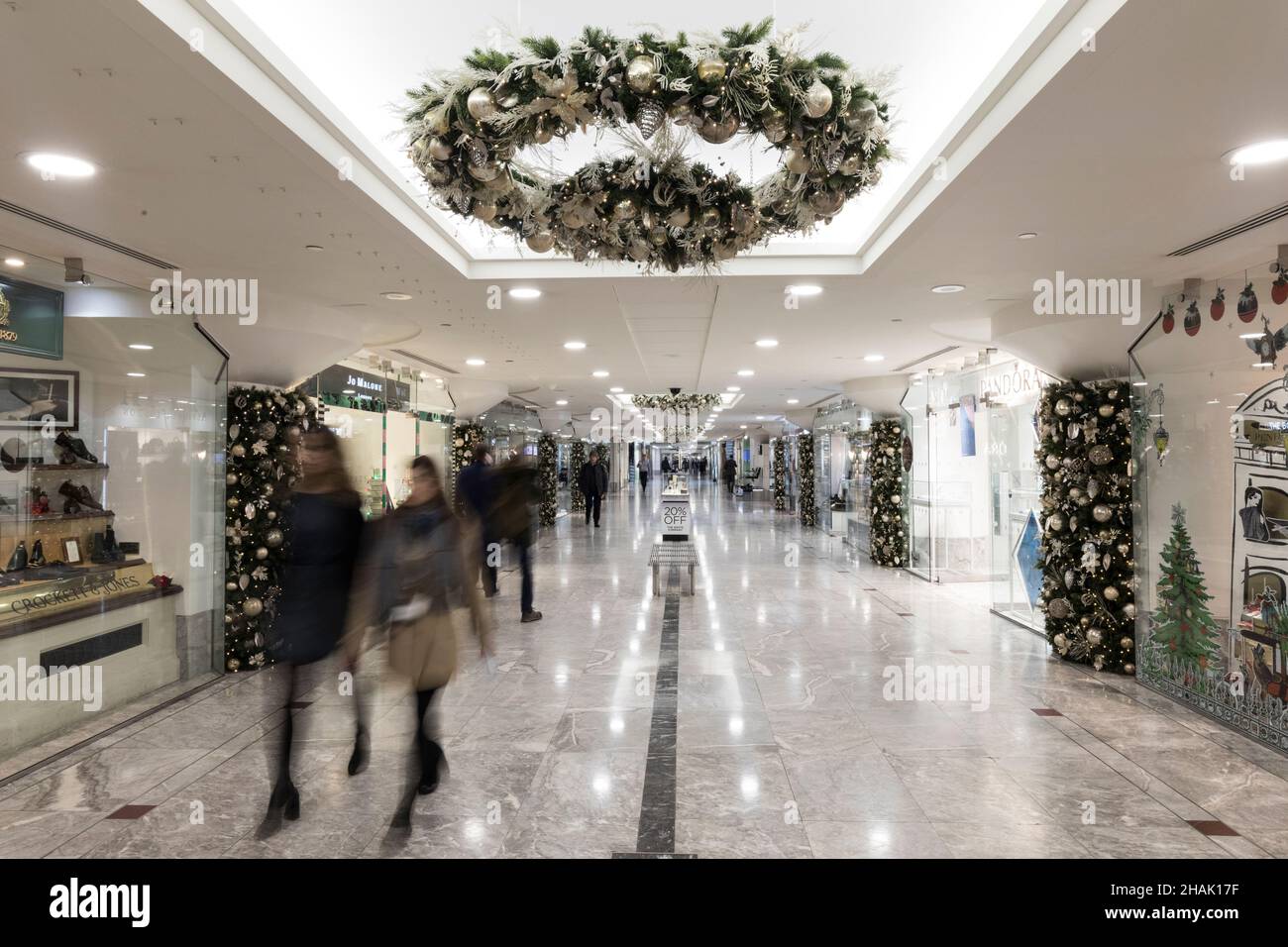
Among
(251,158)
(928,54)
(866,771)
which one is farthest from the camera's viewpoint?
(866,771)

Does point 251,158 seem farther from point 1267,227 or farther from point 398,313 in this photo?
point 1267,227

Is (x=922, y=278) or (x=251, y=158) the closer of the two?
(x=251, y=158)

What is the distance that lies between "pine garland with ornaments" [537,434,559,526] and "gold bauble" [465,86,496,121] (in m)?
15.6

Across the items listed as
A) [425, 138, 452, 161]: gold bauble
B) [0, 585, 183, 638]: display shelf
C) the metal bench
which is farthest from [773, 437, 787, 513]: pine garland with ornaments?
[425, 138, 452, 161]: gold bauble

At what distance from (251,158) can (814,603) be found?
751 centimetres

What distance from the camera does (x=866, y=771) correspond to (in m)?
4.07

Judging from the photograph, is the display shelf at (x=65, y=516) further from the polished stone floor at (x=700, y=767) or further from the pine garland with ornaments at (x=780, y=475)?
the pine garland with ornaments at (x=780, y=475)

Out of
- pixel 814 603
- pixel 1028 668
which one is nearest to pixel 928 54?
pixel 1028 668

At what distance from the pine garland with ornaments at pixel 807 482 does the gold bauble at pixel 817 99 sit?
17.4 m

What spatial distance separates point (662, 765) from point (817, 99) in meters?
3.42

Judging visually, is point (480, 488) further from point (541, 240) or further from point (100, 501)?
point (541, 240)

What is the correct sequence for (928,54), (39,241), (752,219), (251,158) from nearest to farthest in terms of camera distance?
(752,219), (251,158), (928,54), (39,241)

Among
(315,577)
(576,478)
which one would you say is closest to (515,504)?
(315,577)
